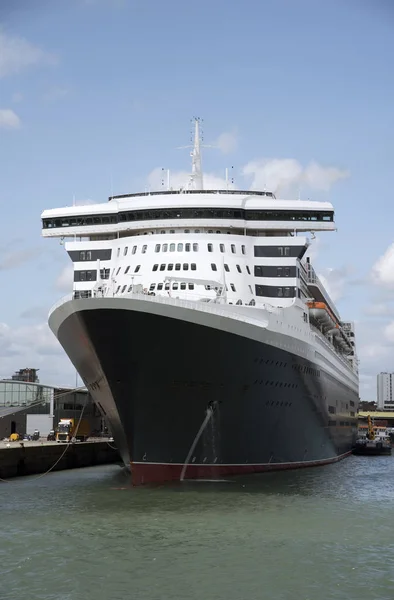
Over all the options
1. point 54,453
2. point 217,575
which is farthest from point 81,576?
point 54,453

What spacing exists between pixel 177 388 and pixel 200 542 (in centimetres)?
768

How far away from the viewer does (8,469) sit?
3578 cm

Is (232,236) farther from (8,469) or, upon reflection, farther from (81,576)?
(81,576)

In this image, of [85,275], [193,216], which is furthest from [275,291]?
[85,275]

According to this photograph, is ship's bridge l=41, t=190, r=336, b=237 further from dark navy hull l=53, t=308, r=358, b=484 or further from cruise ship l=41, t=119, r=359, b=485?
dark navy hull l=53, t=308, r=358, b=484

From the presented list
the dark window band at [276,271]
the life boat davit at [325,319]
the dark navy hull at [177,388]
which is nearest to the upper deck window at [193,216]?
the dark window band at [276,271]

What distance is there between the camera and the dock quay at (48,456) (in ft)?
118

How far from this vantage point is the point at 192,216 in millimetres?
32438

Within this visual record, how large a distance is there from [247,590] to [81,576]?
349 cm

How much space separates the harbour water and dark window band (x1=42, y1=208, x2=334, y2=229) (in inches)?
435

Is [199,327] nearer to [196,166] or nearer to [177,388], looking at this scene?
[177,388]

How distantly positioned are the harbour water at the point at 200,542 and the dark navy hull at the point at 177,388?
3.16 ft

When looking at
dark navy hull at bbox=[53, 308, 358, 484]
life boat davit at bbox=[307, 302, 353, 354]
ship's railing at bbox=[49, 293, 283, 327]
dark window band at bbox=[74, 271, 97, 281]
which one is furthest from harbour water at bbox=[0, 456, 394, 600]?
life boat davit at bbox=[307, 302, 353, 354]

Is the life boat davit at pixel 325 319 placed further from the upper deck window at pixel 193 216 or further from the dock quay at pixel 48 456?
the dock quay at pixel 48 456
